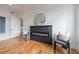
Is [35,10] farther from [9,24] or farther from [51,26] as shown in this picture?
[9,24]

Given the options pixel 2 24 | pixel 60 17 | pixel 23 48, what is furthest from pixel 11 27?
pixel 60 17

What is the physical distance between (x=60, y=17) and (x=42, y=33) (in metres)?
0.49

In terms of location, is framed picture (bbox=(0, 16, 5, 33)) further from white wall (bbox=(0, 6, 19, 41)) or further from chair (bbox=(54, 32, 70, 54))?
chair (bbox=(54, 32, 70, 54))

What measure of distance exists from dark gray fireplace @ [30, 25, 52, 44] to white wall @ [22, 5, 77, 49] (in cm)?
11

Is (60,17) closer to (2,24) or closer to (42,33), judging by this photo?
(42,33)

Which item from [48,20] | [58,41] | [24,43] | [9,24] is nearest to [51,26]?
[48,20]

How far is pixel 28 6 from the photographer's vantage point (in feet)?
7.02

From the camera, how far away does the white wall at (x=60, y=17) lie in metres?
2.14

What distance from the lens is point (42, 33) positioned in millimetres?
2242

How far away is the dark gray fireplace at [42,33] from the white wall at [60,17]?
0.11m

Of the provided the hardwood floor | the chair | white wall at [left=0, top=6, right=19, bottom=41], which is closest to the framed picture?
white wall at [left=0, top=6, right=19, bottom=41]

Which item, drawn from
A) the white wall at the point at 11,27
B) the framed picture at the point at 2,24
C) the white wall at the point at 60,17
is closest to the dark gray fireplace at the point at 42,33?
the white wall at the point at 60,17

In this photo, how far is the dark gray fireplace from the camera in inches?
86.4

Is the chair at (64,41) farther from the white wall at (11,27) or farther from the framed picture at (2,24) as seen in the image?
the framed picture at (2,24)
